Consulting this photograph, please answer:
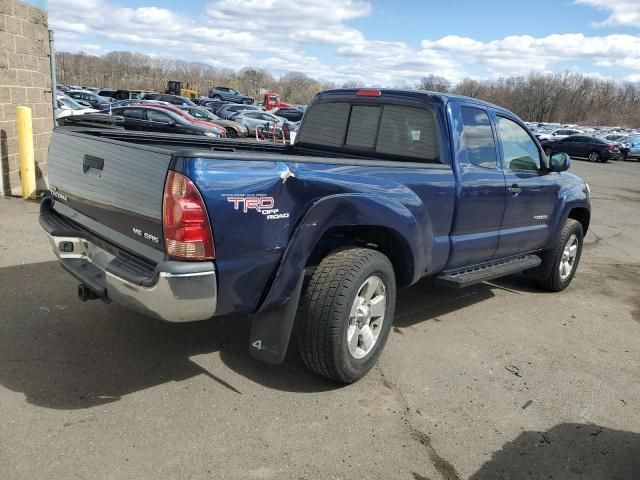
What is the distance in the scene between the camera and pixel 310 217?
308cm

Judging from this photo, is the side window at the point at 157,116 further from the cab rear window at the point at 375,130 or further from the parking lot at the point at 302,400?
the cab rear window at the point at 375,130

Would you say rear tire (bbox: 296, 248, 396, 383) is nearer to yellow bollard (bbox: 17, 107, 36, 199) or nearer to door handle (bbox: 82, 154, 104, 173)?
door handle (bbox: 82, 154, 104, 173)

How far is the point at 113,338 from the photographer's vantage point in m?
4.02

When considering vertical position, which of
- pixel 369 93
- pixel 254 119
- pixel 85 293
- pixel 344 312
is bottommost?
pixel 254 119

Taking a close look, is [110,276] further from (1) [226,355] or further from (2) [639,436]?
(2) [639,436]

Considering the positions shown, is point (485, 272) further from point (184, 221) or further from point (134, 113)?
point (134, 113)

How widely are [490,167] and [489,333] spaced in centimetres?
146

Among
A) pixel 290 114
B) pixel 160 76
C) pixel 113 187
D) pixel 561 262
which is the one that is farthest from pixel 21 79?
pixel 160 76

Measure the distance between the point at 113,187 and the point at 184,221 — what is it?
690 millimetres

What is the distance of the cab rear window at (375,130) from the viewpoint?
14.3 ft

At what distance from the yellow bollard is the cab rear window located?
5392 mm

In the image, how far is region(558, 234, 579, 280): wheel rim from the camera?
6.15 metres

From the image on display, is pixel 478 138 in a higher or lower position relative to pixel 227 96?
higher

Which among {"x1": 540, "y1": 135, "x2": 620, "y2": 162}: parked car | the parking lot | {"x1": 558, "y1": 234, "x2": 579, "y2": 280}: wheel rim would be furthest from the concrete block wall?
{"x1": 540, "y1": 135, "x2": 620, "y2": 162}: parked car
